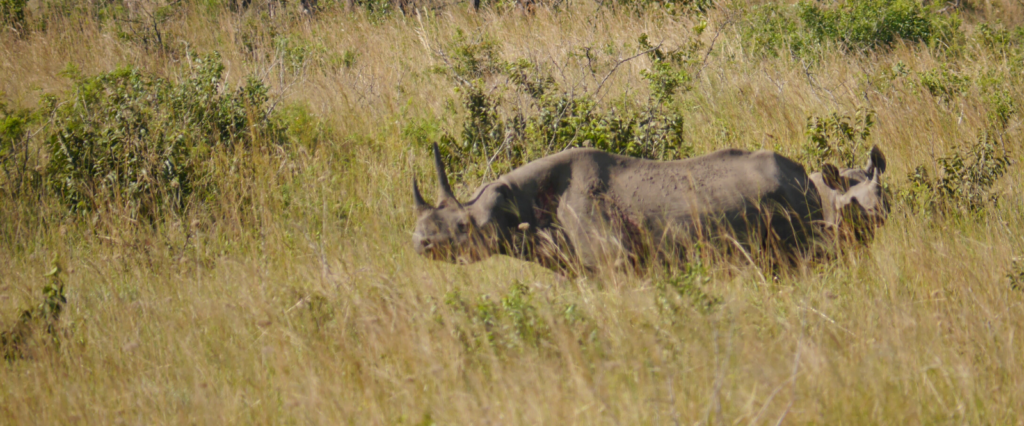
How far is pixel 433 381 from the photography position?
3.05 meters

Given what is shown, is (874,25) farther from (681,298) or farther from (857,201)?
(681,298)

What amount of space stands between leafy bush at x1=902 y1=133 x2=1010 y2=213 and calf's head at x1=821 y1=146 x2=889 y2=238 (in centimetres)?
83

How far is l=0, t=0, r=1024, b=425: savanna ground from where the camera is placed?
2.86m

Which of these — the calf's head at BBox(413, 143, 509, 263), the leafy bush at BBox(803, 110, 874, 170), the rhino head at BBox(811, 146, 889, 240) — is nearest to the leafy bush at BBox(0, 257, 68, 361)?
the calf's head at BBox(413, 143, 509, 263)

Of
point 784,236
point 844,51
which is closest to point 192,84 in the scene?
point 784,236

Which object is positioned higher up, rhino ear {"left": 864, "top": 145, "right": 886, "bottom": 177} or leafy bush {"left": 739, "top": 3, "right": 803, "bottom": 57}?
leafy bush {"left": 739, "top": 3, "right": 803, "bottom": 57}

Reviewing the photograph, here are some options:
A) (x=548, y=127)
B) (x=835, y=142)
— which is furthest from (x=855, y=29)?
(x=548, y=127)

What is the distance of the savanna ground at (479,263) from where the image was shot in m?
2.86

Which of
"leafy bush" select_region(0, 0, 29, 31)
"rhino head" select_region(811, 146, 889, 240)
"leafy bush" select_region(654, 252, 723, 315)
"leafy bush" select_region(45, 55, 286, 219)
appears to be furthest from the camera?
"leafy bush" select_region(0, 0, 29, 31)

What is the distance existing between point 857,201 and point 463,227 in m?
2.25

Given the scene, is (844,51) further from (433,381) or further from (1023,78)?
(433,381)

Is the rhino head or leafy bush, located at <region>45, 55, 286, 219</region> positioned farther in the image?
leafy bush, located at <region>45, 55, 286, 219</region>

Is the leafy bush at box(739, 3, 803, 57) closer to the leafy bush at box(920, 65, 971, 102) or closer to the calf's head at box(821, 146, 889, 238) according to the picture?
the leafy bush at box(920, 65, 971, 102)

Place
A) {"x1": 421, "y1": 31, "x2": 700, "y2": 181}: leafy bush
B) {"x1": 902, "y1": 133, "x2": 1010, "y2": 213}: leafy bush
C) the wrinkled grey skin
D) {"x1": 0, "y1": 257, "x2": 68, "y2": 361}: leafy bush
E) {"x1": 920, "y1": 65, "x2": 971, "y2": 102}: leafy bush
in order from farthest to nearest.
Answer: {"x1": 920, "y1": 65, "x2": 971, "y2": 102}: leafy bush
{"x1": 421, "y1": 31, "x2": 700, "y2": 181}: leafy bush
{"x1": 902, "y1": 133, "x2": 1010, "y2": 213}: leafy bush
the wrinkled grey skin
{"x1": 0, "y1": 257, "x2": 68, "y2": 361}: leafy bush
